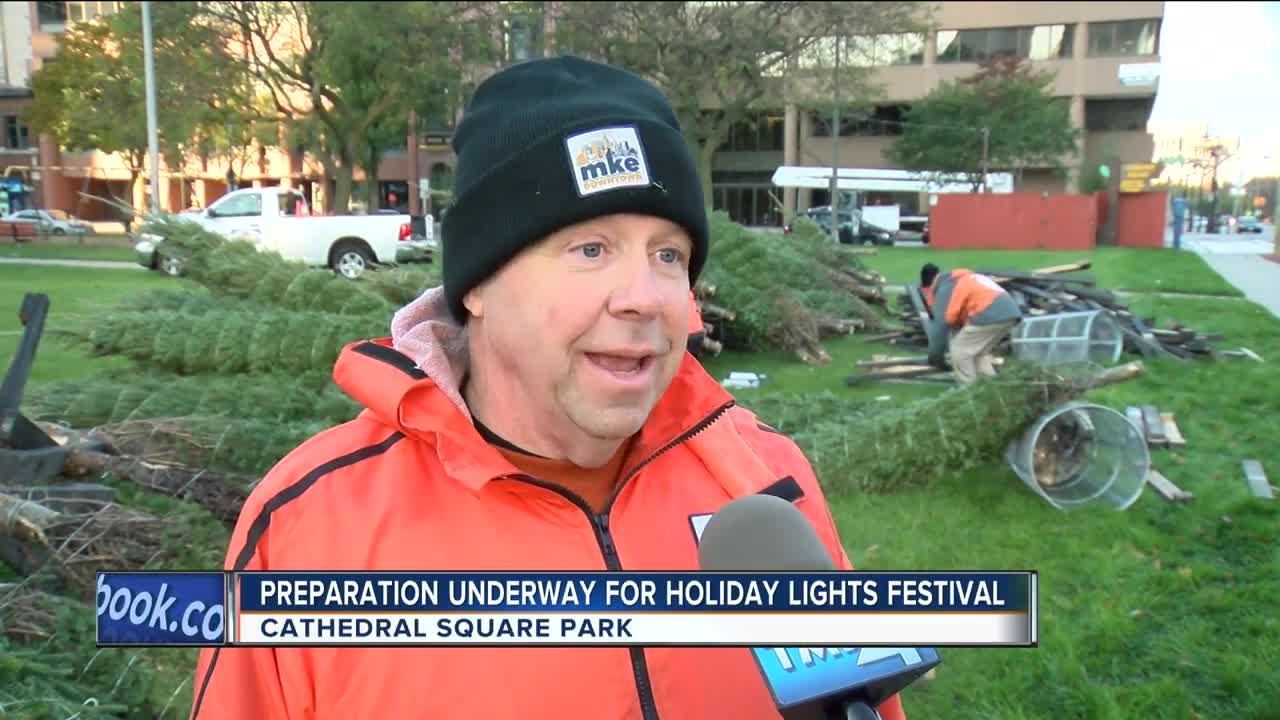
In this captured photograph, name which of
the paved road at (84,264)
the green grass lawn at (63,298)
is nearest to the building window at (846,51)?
the paved road at (84,264)

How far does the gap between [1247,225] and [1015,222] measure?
41.5 meters

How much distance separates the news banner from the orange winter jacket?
0.24 metres

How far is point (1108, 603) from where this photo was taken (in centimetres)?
486

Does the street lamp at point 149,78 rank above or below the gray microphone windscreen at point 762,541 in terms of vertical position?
above

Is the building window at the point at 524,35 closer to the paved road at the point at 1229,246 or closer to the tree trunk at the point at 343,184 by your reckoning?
the tree trunk at the point at 343,184

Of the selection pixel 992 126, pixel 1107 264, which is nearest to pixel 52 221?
pixel 1107 264

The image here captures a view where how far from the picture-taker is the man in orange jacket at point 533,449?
1.36 metres

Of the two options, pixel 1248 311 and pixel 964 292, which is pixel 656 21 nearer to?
pixel 1248 311

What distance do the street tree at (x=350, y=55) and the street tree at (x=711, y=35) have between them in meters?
4.04

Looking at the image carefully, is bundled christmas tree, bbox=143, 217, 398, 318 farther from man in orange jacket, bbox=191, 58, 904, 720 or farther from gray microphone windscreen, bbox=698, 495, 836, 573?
gray microphone windscreen, bbox=698, 495, 836, 573

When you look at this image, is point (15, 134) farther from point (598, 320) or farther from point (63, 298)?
point (598, 320)

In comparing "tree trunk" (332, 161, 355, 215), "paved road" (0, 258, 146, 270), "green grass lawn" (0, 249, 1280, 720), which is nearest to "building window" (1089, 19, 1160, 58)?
"tree trunk" (332, 161, 355, 215)

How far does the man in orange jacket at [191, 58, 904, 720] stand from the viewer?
1359 millimetres

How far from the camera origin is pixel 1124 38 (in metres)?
56.9
